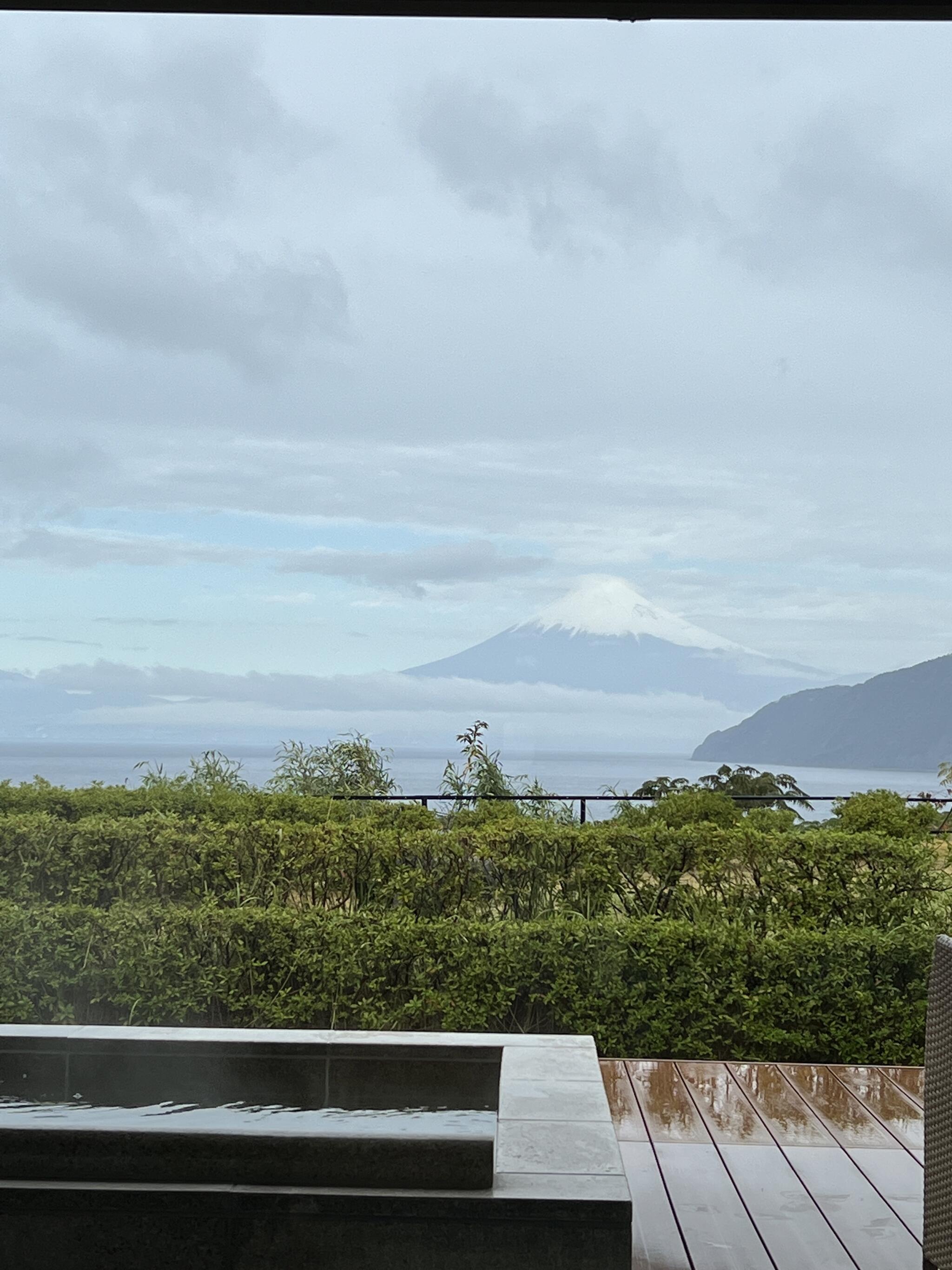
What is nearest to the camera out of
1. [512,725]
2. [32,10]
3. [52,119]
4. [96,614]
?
[32,10]

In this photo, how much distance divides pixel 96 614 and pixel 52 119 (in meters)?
22.7

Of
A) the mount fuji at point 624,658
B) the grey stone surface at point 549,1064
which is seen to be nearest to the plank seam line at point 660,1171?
the grey stone surface at point 549,1064

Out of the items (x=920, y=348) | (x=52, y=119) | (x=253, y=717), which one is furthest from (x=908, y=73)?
(x=253, y=717)

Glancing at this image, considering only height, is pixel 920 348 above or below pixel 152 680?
above

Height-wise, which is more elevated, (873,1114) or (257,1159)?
(257,1159)

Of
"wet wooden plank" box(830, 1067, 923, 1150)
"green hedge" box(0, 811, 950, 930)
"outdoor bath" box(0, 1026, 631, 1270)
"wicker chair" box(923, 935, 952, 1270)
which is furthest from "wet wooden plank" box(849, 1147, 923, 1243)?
"green hedge" box(0, 811, 950, 930)

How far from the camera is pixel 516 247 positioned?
23.0 meters

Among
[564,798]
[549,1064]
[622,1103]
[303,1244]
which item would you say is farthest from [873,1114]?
[564,798]

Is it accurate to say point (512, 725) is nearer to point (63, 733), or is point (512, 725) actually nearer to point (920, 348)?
point (63, 733)

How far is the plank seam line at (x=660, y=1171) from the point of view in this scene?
8.17ft

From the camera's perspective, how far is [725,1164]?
301 centimetres

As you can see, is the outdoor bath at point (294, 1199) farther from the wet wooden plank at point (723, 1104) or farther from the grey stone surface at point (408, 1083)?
the wet wooden plank at point (723, 1104)

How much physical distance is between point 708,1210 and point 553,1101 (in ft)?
1.82

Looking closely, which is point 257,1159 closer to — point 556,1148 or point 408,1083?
point 556,1148
